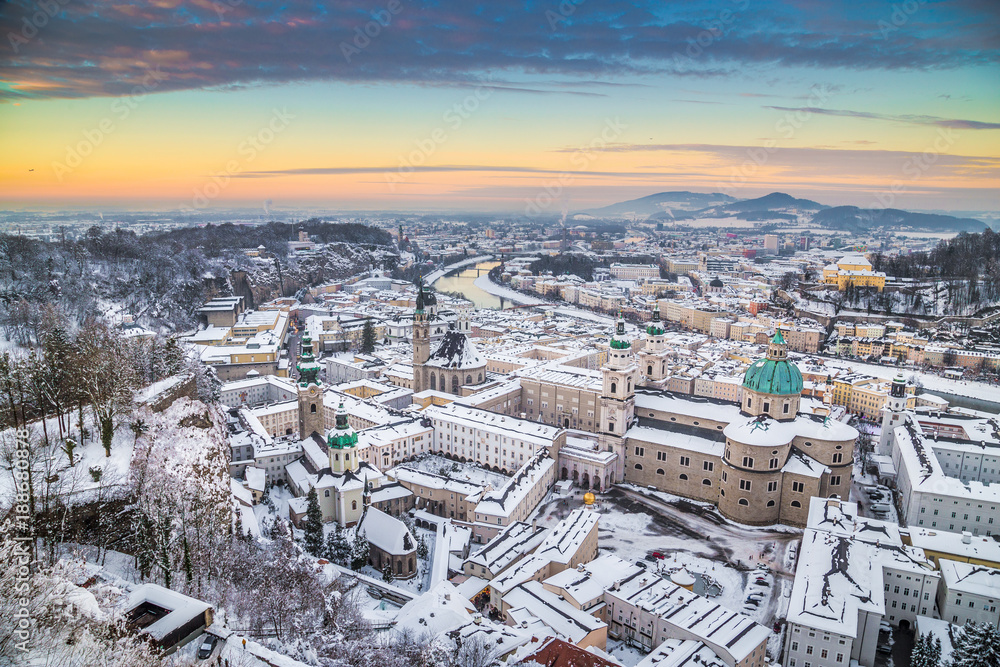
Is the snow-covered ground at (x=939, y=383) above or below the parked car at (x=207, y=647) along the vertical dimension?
below

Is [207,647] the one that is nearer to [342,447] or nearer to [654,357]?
[342,447]

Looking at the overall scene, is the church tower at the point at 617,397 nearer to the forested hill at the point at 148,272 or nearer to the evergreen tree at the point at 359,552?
the evergreen tree at the point at 359,552

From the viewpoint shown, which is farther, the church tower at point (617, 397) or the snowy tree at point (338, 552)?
the church tower at point (617, 397)

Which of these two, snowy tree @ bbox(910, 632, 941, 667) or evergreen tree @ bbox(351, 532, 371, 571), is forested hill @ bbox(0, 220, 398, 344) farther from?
snowy tree @ bbox(910, 632, 941, 667)

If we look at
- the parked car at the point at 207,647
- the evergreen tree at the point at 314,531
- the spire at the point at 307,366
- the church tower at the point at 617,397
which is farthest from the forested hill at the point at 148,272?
the church tower at the point at 617,397

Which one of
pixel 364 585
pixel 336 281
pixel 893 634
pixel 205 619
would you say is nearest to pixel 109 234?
pixel 336 281

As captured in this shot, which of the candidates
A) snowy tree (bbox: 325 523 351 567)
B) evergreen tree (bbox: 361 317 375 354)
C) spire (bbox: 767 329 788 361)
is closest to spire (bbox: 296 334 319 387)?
snowy tree (bbox: 325 523 351 567)
